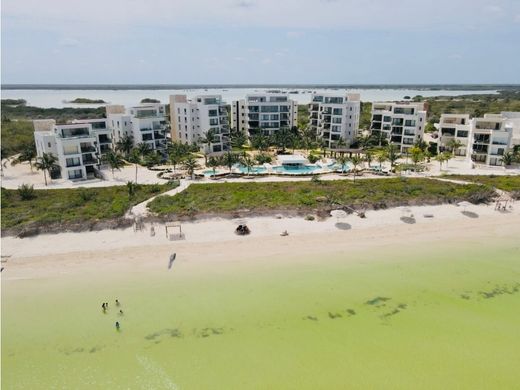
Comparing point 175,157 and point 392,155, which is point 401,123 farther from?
point 175,157

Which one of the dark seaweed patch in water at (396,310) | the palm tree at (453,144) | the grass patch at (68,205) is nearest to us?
the dark seaweed patch in water at (396,310)

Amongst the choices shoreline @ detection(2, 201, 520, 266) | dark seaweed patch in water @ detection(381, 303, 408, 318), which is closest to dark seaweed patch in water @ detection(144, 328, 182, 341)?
shoreline @ detection(2, 201, 520, 266)

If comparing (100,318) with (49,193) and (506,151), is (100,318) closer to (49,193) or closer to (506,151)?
(49,193)

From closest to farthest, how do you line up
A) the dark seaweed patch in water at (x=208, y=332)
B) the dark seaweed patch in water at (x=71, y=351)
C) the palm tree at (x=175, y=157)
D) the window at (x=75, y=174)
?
the dark seaweed patch in water at (x=71, y=351), the dark seaweed patch in water at (x=208, y=332), the window at (x=75, y=174), the palm tree at (x=175, y=157)

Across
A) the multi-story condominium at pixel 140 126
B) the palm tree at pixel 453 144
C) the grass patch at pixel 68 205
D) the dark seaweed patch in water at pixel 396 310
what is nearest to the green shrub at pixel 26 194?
the grass patch at pixel 68 205

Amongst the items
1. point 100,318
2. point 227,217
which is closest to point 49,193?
point 227,217

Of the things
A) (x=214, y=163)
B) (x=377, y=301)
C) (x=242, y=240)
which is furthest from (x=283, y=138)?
(x=377, y=301)

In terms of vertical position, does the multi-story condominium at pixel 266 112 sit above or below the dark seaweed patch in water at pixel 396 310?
above

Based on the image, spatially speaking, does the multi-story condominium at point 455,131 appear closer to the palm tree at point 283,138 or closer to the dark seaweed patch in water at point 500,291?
the palm tree at point 283,138
